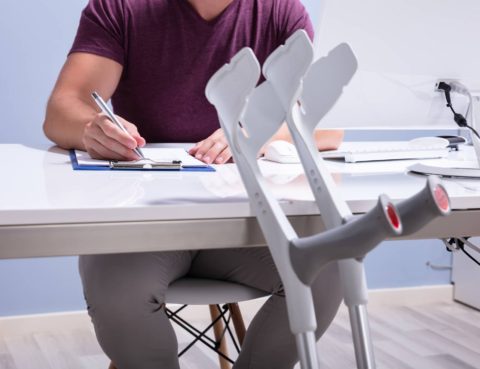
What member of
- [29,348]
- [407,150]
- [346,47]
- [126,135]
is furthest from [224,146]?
[29,348]

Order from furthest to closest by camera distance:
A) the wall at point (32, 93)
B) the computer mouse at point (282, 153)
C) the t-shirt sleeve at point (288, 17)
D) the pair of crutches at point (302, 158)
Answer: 1. the wall at point (32, 93)
2. the t-shirt sleeve at point (288, 17)
3. the computer mouse at point (282, 153)
4. the pair of crutches at point (302, 158)

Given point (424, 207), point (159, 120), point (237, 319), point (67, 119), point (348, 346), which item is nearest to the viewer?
point (424, 207)

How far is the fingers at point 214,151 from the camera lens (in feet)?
4.25

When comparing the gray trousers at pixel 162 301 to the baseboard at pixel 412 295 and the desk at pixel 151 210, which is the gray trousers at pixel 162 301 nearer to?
the desk at pixel 151 210

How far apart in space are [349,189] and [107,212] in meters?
0.34

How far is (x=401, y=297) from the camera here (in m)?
3.21

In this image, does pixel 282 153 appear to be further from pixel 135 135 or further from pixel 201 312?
pixel 201 312

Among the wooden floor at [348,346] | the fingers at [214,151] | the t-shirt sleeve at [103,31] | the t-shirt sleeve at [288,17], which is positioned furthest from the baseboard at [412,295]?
the fingers at [214,151]

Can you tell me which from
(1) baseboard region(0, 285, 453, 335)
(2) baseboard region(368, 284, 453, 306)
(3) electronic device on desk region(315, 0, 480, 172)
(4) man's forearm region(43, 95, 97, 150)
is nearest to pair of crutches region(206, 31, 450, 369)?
(3) electronic device on desk region(315, 0, 480, 172)

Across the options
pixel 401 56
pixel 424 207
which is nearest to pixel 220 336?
pixel 401 56

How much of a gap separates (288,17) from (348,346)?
50.0 inches

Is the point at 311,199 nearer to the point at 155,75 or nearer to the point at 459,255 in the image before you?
the point at 155,75

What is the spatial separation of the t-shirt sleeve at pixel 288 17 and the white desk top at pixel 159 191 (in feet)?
1.89

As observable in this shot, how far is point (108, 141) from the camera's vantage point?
48.1 inches
